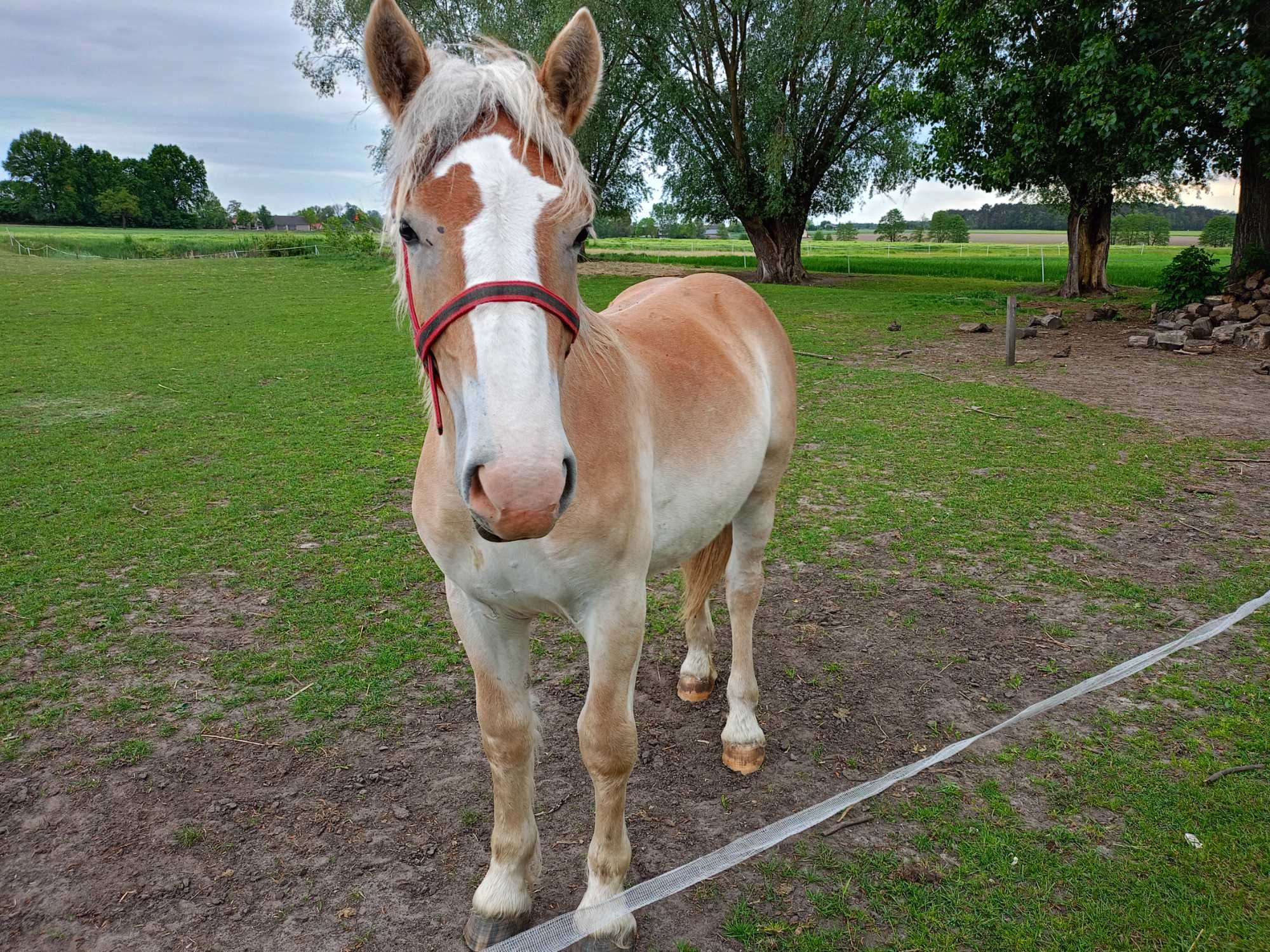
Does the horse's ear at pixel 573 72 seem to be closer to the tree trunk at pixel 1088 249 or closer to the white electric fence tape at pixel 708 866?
the white electric fence tape at pixel 708 866

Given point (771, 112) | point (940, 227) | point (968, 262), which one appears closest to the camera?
point (771, 112)

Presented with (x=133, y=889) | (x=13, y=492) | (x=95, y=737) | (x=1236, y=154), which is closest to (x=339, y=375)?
(x=13, y=492)

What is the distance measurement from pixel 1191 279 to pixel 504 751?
1663cm

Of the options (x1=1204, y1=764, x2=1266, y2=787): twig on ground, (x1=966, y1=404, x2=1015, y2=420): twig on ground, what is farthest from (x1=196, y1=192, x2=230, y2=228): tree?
(x1=1204, y1=764, x2=1266, y2=787): twig on ground

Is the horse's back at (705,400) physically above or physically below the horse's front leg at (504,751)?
above

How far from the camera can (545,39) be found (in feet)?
64.3

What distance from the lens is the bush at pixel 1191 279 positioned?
13859 millimetres

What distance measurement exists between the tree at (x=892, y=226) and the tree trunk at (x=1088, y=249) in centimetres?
5315

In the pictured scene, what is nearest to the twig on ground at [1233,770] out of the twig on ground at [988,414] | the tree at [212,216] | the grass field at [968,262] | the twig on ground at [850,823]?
the twig on ground at [850,823]

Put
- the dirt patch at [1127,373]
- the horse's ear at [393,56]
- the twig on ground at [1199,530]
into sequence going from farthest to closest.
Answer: the dirt patch at [1127,373] → the twig on ground at [1199,530] → the horse's ear at [393,56]

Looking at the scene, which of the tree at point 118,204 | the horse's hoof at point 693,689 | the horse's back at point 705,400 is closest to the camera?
the horse's back at point 705,400

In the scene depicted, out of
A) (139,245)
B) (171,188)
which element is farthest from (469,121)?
(171,188)

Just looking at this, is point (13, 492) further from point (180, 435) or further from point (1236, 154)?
point (1236, 154)

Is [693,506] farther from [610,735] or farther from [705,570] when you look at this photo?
[705,570]
